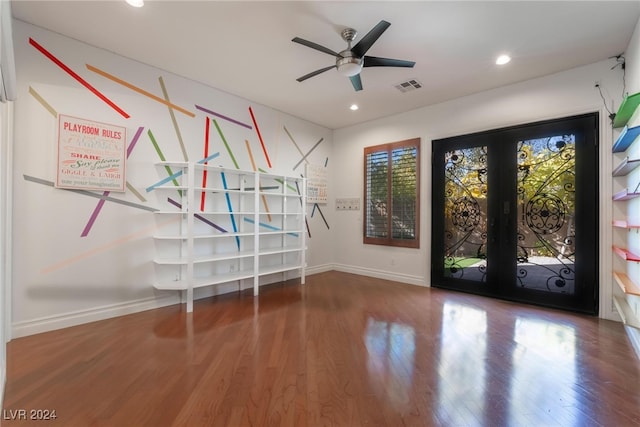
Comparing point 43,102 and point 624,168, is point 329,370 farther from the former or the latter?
point 43,102

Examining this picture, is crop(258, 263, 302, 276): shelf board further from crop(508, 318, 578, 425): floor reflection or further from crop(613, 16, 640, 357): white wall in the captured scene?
crop(613, 16, 640, 357): white wall

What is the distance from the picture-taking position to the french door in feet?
11.4

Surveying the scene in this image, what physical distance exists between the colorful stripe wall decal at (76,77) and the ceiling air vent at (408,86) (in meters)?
3.62

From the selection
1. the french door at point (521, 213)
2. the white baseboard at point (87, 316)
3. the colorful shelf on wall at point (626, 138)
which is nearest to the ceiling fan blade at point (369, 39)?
the colorful shelf on wall at point (626, 138)

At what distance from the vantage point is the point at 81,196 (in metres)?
3.04

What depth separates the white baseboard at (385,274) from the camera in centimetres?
486

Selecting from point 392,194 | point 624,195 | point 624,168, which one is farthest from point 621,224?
point 392,194

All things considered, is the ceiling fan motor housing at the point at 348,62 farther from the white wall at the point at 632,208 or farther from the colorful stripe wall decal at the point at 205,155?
the white wall at the point at 632,208

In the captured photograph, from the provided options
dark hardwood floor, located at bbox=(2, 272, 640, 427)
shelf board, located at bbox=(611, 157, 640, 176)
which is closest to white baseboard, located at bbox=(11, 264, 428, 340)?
dark hardwood floor, located at bbox=(2, 272, 640, 427)

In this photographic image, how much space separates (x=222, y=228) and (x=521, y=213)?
4331mm

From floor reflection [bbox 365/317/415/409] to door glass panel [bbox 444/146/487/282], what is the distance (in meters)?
1.93

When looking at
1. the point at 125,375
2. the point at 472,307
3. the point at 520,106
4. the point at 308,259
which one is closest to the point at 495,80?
the point at 520,106

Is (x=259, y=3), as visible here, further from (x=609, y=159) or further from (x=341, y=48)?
(x=609, y=159)

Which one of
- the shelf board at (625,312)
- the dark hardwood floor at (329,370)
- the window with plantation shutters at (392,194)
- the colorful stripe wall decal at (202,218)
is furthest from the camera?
the window with plantation shutters at (392,194)
